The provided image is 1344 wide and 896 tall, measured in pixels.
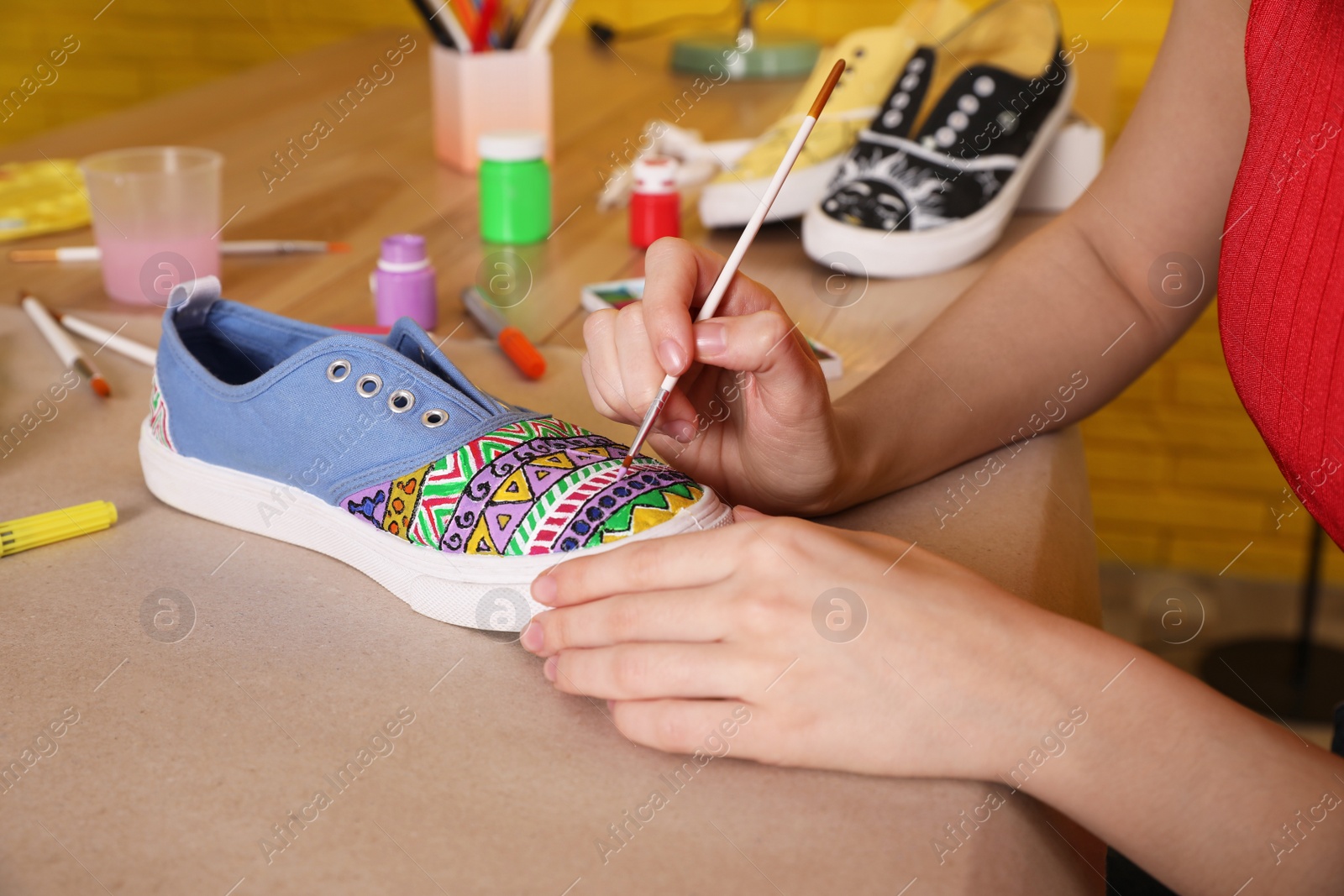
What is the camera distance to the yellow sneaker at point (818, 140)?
1.15 meters

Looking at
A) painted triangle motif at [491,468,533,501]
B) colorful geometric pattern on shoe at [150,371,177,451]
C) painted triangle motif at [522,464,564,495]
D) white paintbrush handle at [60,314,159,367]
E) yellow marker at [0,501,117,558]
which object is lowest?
white paintbrush handle at [60,314,159,367]

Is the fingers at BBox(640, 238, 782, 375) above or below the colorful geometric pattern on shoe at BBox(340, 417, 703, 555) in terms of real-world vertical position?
above

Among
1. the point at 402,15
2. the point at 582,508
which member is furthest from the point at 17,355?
the point at 402,15

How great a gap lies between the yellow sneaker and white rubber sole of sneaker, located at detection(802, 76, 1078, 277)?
5 cm

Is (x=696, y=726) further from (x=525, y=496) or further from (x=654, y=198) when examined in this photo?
(x=654, y=198)

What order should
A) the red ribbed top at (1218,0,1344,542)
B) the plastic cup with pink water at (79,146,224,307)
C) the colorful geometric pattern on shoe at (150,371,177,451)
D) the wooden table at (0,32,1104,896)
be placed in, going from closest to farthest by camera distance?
the wooden table at (0,32,1104,896) < the red ribbed top at (1218,0,1344,542) < the colorful geometric pattern on shoe at (150,371,177,451) < the plastic cup with pink water at (79,146,224,307)

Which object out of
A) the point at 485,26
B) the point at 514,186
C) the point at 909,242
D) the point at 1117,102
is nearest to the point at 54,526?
the point at 514,186

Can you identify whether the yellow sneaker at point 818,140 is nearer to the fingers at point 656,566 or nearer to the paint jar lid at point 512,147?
the paint jar lid at point 512,147

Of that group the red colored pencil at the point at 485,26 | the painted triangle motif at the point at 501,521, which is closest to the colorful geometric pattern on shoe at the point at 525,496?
the painted triangle motif at the point at 501,521

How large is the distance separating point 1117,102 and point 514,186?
141cm

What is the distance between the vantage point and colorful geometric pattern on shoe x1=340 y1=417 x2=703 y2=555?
0.59 meters

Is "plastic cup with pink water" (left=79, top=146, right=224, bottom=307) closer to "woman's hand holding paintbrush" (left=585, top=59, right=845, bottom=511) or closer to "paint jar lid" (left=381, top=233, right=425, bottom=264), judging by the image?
"paint jar lid" (left=381, top=233, right=425, bottom=264)

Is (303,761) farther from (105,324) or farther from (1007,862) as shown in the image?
(105,324)

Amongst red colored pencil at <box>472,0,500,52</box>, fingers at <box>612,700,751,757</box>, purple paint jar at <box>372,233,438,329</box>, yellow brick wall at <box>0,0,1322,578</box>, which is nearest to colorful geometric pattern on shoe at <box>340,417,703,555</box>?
fingers at <box>612,700,751,757</box>
